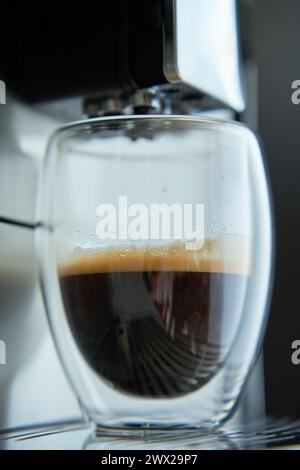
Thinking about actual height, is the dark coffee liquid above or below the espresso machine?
below

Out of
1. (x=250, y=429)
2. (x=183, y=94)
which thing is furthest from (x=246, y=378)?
(x=183, y=94)

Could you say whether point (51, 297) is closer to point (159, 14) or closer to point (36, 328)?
point (36, 328)

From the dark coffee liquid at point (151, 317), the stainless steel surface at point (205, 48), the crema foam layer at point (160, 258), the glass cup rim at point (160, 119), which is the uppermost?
the stainless steel surface at point (205, 48)

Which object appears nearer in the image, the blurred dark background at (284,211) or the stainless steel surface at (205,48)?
the stainless steel surface at (205,48)

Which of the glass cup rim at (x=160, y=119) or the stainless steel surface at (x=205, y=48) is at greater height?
the stainless steel surface at (x=205, y=48)

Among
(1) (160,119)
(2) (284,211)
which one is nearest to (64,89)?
(1) (160,119)

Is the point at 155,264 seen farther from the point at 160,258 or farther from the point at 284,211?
the point at 284,211

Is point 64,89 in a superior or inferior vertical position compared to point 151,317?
superior
